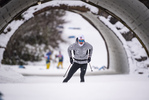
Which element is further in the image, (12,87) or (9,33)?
(9,33)

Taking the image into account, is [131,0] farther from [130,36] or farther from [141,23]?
[130,36]

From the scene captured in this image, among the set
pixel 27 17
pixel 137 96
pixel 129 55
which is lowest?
pixel 137 96

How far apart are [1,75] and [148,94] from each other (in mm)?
4344

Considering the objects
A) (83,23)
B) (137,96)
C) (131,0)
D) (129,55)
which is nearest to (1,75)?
(137,96)

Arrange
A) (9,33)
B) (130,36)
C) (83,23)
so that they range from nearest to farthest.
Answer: (9,33)
(130,36)
(83,23)

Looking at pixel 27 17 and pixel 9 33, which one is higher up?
pixel 27 17

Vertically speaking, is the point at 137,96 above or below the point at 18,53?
below

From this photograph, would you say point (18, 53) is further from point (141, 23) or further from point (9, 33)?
point (141, 23)

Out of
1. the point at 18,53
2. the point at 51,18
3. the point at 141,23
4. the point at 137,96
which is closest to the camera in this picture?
the point at 137,96

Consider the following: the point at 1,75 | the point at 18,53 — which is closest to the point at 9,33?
the point at 1,75

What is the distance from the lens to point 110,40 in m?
10.2

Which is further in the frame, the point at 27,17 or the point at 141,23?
the point at 27,17

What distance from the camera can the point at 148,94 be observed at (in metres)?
3.77

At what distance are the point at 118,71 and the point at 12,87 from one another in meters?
7.47
